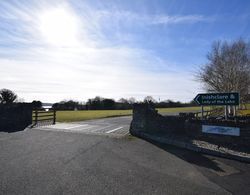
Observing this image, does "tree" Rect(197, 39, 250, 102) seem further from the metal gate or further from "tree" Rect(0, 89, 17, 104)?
"tree" Rect(0, 89, 17, 104)

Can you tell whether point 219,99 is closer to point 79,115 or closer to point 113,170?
point 113,170

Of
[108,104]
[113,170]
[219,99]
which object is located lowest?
[113,170]

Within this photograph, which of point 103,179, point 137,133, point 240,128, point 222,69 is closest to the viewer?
point 103,179

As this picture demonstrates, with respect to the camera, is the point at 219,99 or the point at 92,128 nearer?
the point at 219,99

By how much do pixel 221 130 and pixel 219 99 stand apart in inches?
77.7

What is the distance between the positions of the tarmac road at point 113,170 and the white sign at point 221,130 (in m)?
1.93

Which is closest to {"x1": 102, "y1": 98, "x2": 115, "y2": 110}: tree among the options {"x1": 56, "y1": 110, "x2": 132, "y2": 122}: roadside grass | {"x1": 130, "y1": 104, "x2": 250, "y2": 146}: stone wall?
{"x1": 56, "y1": 110, "x2": 132, "y2": 122}: roadside grass

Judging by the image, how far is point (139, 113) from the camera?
13.6 metres

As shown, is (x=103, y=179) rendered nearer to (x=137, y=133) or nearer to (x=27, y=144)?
(x=27, y=144)

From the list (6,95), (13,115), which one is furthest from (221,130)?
(6,95)

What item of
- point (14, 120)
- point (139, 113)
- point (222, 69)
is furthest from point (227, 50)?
point (14, 120)

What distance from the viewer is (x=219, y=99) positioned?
1198 centimetres

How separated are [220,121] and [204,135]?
97cm

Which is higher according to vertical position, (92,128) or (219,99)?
(219,99)
